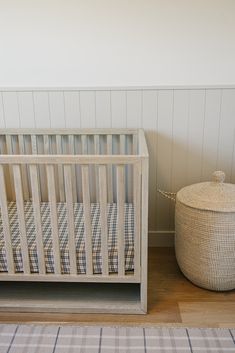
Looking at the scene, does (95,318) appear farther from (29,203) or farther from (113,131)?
(113,131)

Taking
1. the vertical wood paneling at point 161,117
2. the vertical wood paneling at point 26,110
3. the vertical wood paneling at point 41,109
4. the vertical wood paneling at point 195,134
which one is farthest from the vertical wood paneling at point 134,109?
the vertical wood paneling at point 26,110

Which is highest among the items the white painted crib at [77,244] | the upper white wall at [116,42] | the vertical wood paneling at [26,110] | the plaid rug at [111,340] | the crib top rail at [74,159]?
the upper white wall at [116,42]

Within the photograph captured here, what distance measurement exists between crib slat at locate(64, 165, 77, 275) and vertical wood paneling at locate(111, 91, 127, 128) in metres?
0.75

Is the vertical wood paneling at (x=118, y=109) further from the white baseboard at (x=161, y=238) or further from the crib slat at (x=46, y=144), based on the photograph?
the white baseboard at (x=161, y=238)

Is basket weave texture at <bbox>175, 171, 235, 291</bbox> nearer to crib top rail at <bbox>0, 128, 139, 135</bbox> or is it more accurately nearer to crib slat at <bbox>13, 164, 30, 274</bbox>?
crib top rail at <bbox>0, 128, 139, 135</bbox>

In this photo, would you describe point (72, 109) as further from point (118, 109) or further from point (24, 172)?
point (24, 172)

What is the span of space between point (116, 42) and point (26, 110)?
0.74 m

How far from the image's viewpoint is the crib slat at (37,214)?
1702 mm

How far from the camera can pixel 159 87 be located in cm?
223

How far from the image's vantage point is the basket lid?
187cm

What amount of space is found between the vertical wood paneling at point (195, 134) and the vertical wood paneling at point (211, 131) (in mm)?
27

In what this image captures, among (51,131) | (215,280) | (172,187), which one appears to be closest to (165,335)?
(215,280)

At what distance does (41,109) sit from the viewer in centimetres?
231

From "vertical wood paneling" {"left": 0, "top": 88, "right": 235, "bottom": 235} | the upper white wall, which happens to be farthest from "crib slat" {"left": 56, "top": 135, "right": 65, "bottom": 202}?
the upper white wall
